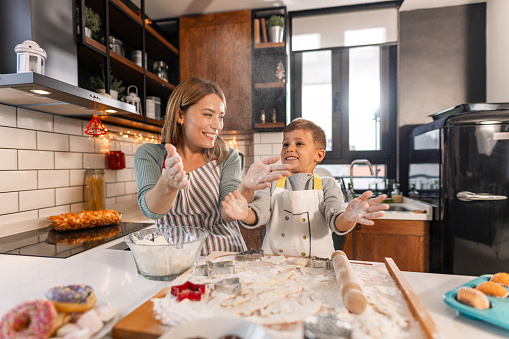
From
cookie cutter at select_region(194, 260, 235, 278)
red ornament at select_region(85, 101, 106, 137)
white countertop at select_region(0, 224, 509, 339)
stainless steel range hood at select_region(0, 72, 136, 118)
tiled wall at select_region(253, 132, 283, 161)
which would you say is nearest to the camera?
white countertop at select_region(0, 224, 509, 339)

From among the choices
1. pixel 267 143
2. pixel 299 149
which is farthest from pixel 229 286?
pixel 267 143

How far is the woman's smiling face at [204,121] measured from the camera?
1244 millimetres

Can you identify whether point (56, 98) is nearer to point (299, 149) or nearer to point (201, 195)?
point (201, 195)

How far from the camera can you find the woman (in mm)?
1215

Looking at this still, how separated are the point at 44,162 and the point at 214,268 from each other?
140 centimetres

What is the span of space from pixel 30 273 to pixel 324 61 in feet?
9.18

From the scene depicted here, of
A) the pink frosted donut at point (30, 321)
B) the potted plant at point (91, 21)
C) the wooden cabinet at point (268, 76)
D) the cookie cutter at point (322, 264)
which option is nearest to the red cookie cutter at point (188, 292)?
the pink frosted donut at point (30, 321)

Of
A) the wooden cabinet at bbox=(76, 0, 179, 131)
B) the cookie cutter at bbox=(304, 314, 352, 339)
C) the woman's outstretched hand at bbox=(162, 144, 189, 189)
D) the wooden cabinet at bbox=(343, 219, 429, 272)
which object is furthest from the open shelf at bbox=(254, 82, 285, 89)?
the cookie cutter at bbox=(304, 314, 352, 339)

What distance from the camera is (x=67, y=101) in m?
1.42

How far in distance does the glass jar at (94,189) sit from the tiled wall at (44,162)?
0.17 feet

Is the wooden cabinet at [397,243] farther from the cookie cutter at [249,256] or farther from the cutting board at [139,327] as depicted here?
the cutting board at [139,327]

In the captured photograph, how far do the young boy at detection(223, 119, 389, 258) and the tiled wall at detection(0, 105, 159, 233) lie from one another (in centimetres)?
123

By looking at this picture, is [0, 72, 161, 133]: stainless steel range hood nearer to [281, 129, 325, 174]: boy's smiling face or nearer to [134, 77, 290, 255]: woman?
[134, 77, 290, 255]: woman

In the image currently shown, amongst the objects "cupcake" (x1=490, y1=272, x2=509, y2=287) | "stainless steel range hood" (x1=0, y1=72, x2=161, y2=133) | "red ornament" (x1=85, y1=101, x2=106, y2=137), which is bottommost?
"cupcake" (x1=490, y1=272, x2=509, y2=287)
